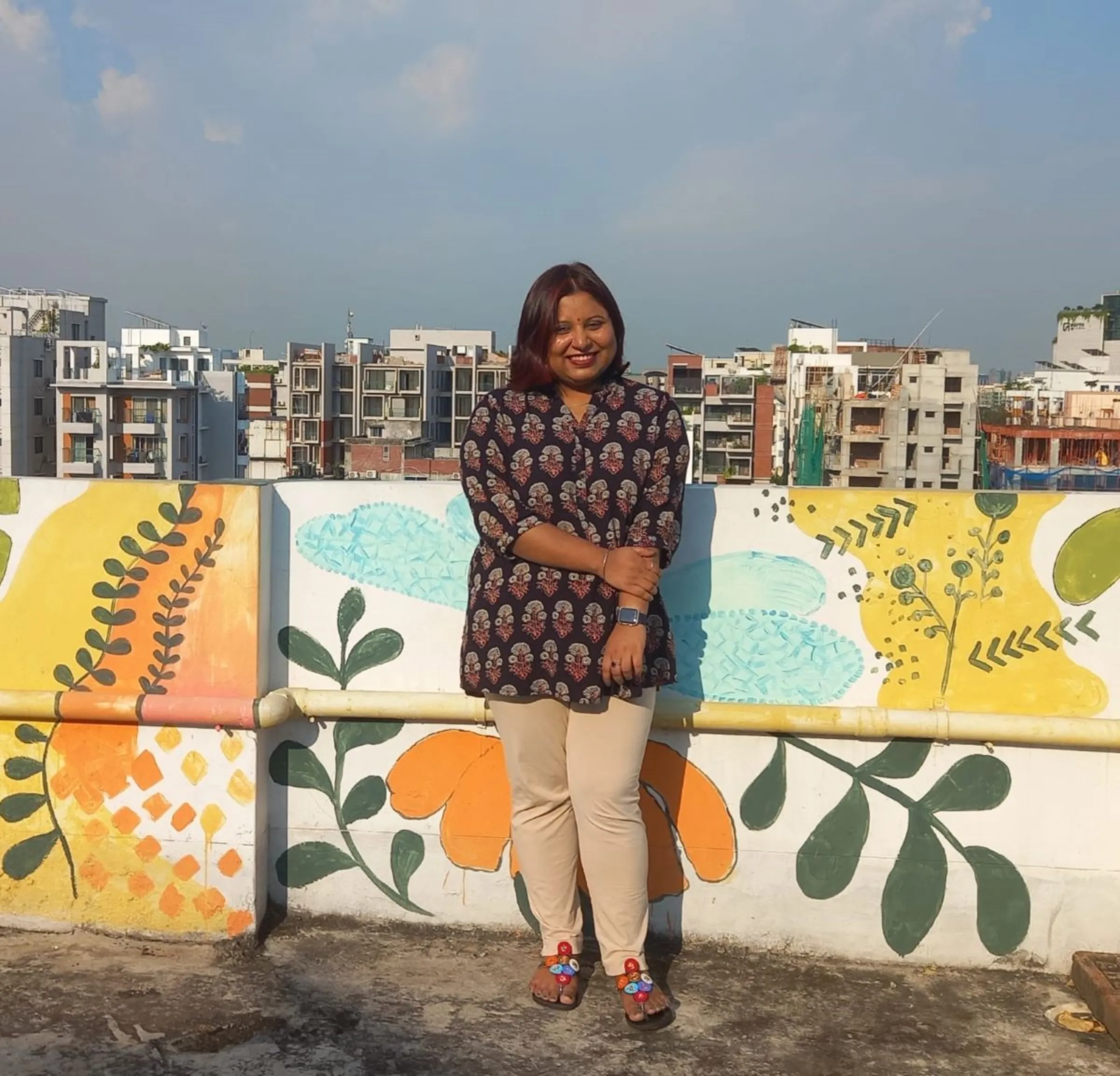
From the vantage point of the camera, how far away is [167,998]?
9.40ft

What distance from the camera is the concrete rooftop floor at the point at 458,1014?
2607 millimetres

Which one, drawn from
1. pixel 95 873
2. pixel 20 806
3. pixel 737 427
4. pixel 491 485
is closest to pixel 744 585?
pixel 491 485

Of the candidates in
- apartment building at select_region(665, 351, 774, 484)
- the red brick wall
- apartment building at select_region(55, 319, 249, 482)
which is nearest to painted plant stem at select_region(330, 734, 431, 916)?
apartment building at select_region(55, 319, 249, 482)

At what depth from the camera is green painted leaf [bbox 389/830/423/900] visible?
327 cm

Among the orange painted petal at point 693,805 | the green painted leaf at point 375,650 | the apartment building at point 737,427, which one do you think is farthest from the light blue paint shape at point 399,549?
the apartment building at point 737,427

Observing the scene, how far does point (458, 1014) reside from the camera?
9.27 feet

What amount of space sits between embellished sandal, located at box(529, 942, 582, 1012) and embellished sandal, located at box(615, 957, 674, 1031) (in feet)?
0.40

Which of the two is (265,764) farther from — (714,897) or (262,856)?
(714,897)

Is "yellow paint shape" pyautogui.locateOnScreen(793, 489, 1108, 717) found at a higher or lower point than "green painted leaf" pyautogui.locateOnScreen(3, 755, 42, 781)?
higher

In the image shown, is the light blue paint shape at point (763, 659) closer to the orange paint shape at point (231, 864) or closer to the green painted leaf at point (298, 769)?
the green painted leaf at point (298, 769)

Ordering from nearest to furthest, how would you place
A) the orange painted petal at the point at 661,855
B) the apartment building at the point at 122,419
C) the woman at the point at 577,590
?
the woman at the point at 577,590, the orange painted petal at the point at 661,855, the apartment building at the point at 122,419

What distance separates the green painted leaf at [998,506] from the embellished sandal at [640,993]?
140 centimetres

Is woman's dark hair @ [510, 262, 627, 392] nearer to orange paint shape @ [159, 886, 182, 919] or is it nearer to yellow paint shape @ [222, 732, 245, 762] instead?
yellow paint shape @ [222, 732, 245, 762]

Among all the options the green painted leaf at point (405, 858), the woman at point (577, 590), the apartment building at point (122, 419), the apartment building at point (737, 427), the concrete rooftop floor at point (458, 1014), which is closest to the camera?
the concrete rooftop floor at point (458, 1014)
